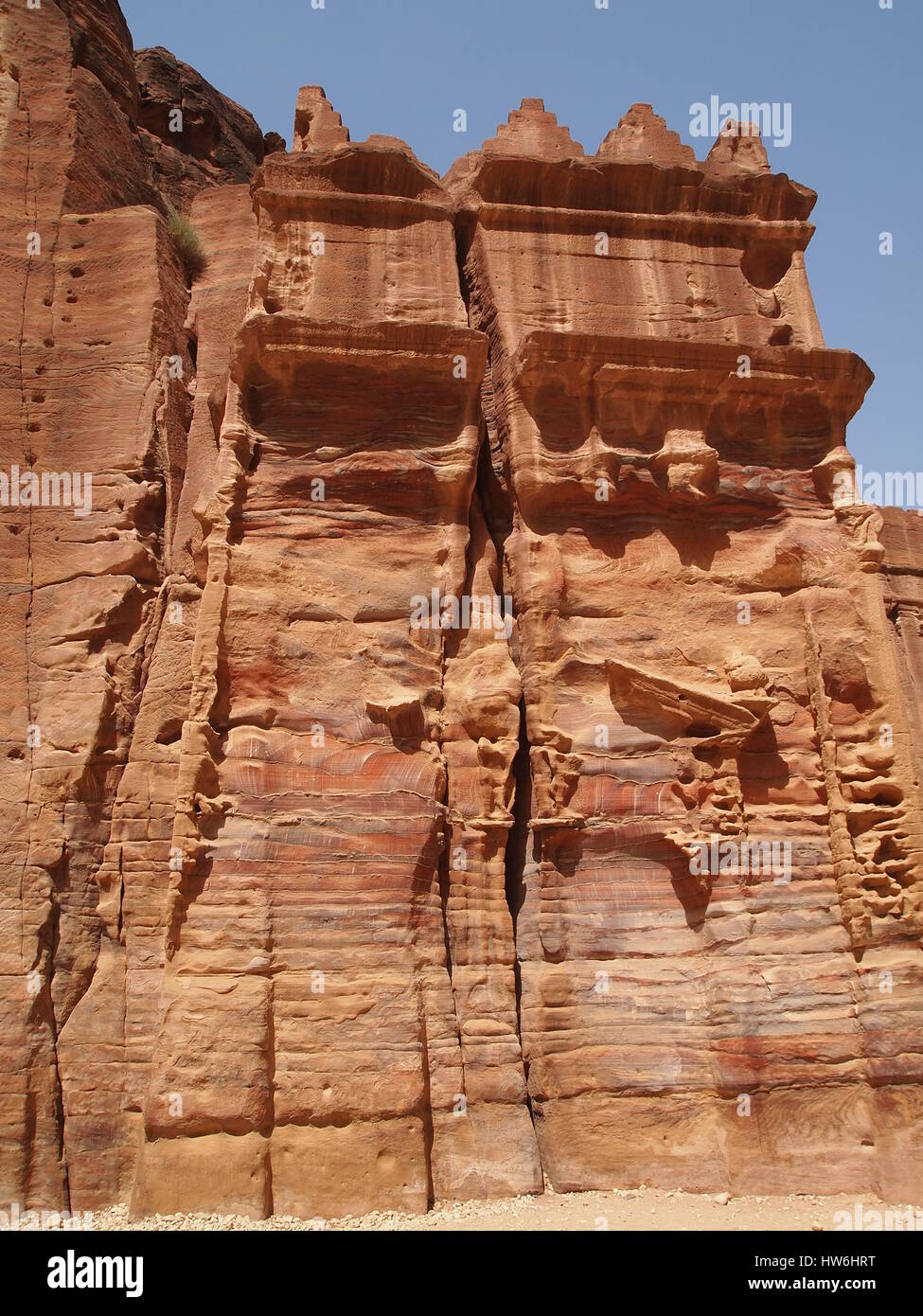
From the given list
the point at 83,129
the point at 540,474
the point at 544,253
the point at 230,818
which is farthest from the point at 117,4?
the point at 230,818

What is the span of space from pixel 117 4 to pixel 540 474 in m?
11.9

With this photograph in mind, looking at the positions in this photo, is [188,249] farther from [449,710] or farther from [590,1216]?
[590,1216]

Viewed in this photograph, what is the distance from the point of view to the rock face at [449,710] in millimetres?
9281

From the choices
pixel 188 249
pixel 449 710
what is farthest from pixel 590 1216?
pixel 188 249

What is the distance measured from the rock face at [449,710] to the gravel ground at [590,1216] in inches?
6.9

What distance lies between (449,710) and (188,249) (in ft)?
30.0

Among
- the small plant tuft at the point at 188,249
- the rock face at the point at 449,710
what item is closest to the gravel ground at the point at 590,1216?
the rock face at the point at 449,710

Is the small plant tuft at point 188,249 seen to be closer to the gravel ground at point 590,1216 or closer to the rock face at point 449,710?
the rock face at point 449,710

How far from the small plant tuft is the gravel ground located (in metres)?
12.5

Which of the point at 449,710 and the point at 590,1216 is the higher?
the point at 449,710

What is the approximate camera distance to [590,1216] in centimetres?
854

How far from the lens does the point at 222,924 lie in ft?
30.5

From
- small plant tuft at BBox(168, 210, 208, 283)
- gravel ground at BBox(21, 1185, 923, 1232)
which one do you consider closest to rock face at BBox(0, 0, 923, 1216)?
gravel ground at BBox(21, 1185, 923, 1232)

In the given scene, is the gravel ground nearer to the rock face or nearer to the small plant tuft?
the rock face
